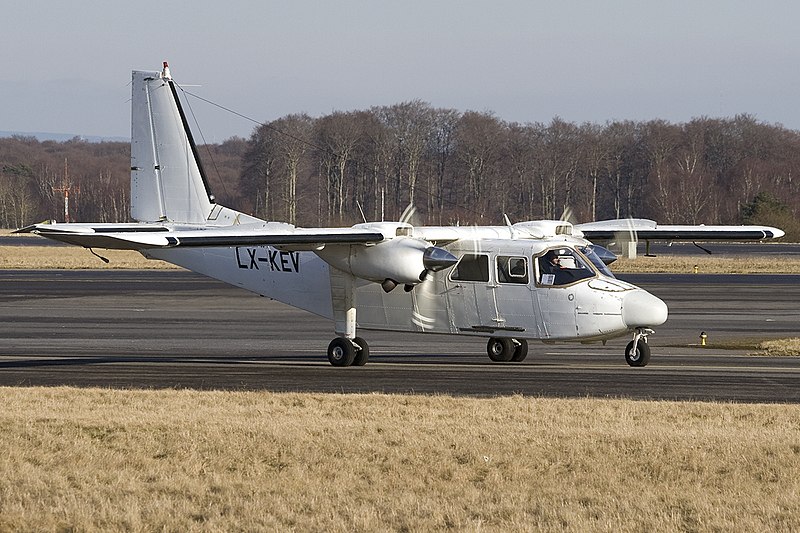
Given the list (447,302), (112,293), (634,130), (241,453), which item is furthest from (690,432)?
(634,130)

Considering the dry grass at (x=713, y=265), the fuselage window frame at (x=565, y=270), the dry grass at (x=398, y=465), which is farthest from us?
the dry grass at (x=713, y=265)

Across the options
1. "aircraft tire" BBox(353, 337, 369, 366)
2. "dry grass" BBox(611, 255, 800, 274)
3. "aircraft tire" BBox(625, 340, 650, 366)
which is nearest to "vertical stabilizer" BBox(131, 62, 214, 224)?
"aircraft tire" BBox(353, 337, 369, 366)

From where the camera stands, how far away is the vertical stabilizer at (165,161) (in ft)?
87.0

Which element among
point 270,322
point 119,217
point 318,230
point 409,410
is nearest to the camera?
point 409,410

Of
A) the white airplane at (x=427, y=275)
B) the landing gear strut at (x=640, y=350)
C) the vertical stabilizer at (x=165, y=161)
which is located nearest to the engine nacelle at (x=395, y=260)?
the white airplane at (x=427, y=275)

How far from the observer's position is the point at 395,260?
2212 cm

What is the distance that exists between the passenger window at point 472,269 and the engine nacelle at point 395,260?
0.39 metres

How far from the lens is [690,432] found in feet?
45.9

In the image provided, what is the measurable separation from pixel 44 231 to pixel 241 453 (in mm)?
8464

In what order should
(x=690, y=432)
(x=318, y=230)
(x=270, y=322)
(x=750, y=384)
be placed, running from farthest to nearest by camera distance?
(x=270, y=322) < (x=318, y=230) < (x=750, y=384) < (x=690, y=432)

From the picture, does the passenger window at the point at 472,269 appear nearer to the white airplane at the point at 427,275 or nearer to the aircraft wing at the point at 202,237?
the white airplane at the point at 427,275

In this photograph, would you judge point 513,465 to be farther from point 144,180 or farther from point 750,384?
point 144,180

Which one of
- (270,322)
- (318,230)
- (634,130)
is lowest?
(270,322)

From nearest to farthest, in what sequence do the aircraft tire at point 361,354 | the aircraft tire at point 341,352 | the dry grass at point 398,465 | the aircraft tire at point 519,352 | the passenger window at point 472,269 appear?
the dry grass at point 398,465 < the passenger window at point 472,269 < the aircraft tire at point 341,352 < the aircraft tire at point 361,354 < the aircraft tire at point 519,352
